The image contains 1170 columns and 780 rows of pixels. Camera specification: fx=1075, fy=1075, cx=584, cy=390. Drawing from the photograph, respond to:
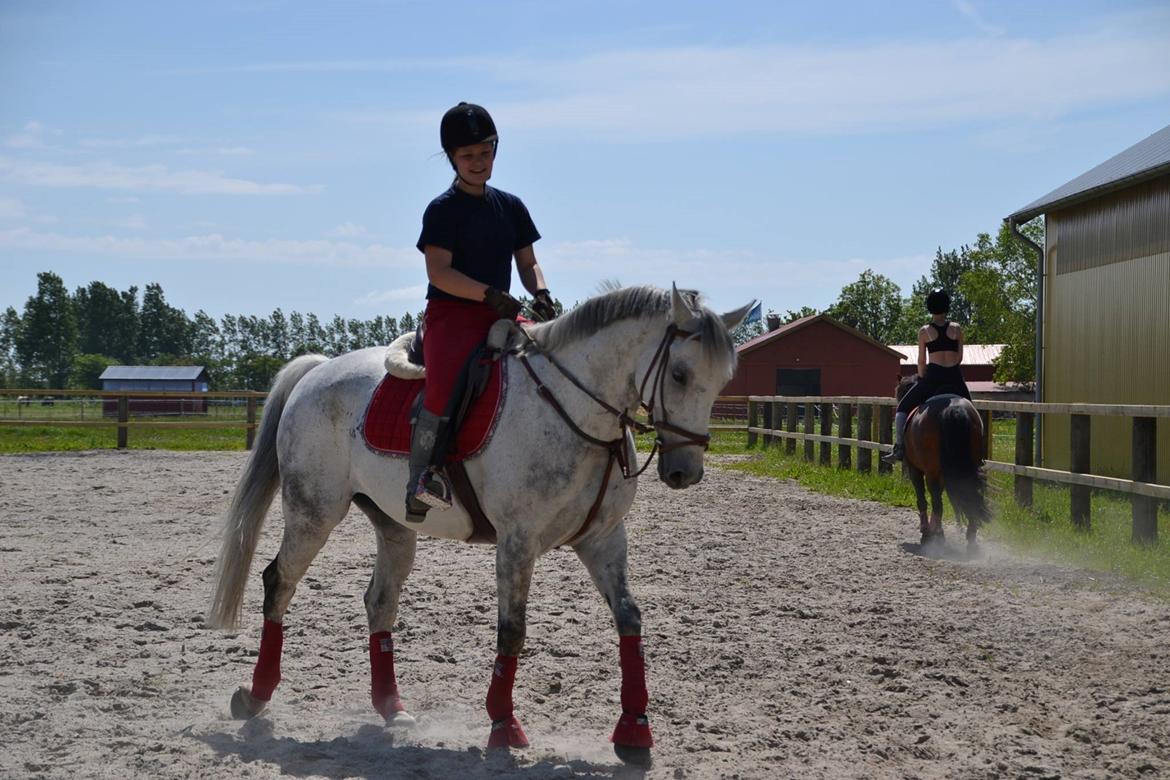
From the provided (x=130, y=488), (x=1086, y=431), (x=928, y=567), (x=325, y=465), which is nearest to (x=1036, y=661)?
(x=928, y=567)

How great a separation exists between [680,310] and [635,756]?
65.9 inches

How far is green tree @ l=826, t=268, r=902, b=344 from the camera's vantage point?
85625 mm

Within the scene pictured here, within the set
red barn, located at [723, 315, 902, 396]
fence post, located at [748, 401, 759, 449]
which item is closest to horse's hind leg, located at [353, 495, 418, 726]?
fence post, located at [748, 401, 759, 449]

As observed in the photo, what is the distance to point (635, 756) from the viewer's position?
4020mm

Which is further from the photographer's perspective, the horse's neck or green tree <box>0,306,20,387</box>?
green tree <box>0,306,20,387</box>

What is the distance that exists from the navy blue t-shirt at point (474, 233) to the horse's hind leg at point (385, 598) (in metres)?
1.21

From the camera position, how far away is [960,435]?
920 centimetres

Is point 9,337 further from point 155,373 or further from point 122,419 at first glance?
point 122,419

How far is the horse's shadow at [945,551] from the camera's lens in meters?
8.77

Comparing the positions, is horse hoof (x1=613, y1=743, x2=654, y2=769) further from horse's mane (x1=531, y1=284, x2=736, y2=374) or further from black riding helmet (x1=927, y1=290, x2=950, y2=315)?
black riding helmet (x1=927, y1=290, x2=950, y2=315)

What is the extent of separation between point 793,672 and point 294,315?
556 ft

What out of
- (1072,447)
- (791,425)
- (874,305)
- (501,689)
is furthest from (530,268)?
(874,305)

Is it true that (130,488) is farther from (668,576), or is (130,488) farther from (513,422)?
(513,422)

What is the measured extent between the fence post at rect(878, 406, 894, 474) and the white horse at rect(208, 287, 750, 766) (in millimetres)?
11196
